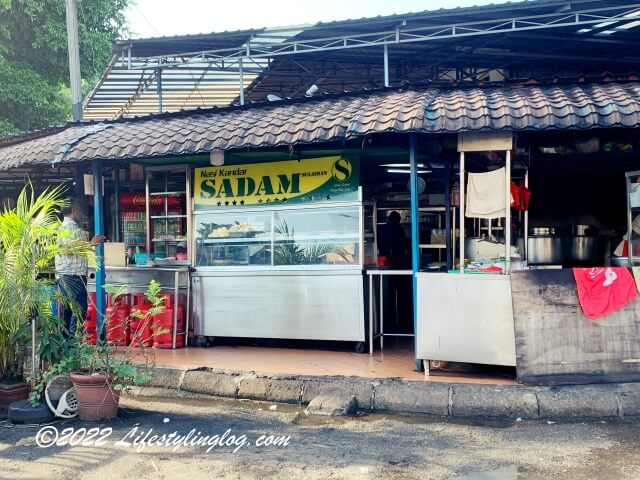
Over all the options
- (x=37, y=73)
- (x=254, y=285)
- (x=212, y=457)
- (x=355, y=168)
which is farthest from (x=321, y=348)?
(x=37, y=73)

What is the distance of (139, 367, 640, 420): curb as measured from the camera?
6348 millimetres

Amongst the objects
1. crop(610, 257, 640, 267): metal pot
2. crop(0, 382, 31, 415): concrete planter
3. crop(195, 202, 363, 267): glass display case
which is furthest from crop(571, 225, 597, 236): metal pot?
crop(0, 382, 31, 415): concrete planter

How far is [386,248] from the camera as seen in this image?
10750mm

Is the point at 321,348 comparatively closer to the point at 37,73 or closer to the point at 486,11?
the point at 486,11

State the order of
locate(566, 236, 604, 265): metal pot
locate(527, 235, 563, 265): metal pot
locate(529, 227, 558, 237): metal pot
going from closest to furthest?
locate(527, 235, 563, 265): metal pot, locate(529, 227, 558, 237): metal pot, locate(566, 236, 604, 265): metal pot

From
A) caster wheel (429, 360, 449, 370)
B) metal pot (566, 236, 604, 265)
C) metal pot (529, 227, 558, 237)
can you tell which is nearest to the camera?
caster wheel (429, 360, 449, 370)

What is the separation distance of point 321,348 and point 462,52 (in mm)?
5554

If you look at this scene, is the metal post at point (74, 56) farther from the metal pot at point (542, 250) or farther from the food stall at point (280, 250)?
the metal pot at point (542, 250)

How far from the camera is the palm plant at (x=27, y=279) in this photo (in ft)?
21.0

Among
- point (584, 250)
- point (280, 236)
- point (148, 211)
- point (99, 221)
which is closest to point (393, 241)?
point (280, 236)

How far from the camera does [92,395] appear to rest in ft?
20.4

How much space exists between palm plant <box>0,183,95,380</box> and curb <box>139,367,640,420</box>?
168cm

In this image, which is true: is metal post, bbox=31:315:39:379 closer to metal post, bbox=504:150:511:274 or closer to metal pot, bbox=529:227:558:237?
metal post, bbox=504:150:511:274

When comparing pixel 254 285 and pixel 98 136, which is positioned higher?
pixel 98 136
